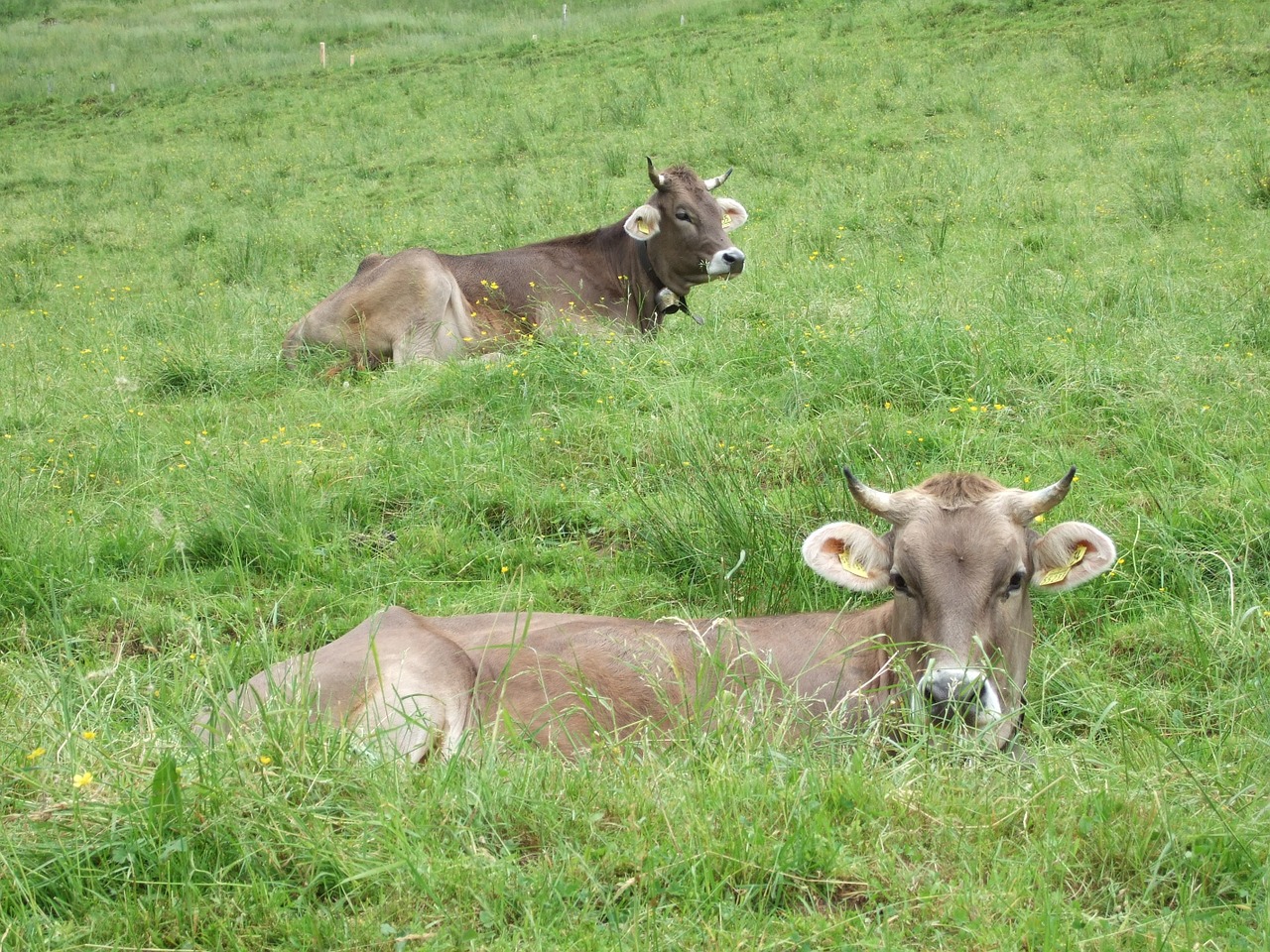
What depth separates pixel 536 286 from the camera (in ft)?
35.8

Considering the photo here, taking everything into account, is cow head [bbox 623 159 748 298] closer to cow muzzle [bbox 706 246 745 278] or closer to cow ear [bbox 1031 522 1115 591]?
cow muzzle [bbox 706 246 745 278]

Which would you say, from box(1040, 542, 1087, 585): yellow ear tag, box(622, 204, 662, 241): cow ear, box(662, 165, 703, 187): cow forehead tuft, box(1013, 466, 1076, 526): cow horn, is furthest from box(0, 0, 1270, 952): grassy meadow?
box(622, 204, 662, 241): cow ear

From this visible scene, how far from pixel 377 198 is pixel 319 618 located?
13.1 metres

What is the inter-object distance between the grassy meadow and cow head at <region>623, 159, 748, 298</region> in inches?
41.4

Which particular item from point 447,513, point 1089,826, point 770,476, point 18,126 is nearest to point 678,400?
point 770,476

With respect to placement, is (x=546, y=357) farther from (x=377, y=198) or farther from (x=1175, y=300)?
(x=377, y=198)

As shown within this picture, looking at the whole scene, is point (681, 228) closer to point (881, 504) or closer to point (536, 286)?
point (536, 286)

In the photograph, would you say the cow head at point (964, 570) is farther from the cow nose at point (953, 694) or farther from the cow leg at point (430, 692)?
the cow leg at point (430, 692)

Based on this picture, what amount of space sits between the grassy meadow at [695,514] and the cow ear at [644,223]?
142 centimetres

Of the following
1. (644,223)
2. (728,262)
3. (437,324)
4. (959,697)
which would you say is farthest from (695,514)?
(644,223)

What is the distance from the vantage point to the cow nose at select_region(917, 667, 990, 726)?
3.99m

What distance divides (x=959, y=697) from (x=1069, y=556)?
2.96ft

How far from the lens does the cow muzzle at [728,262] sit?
1045 cm

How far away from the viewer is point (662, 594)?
573cm
